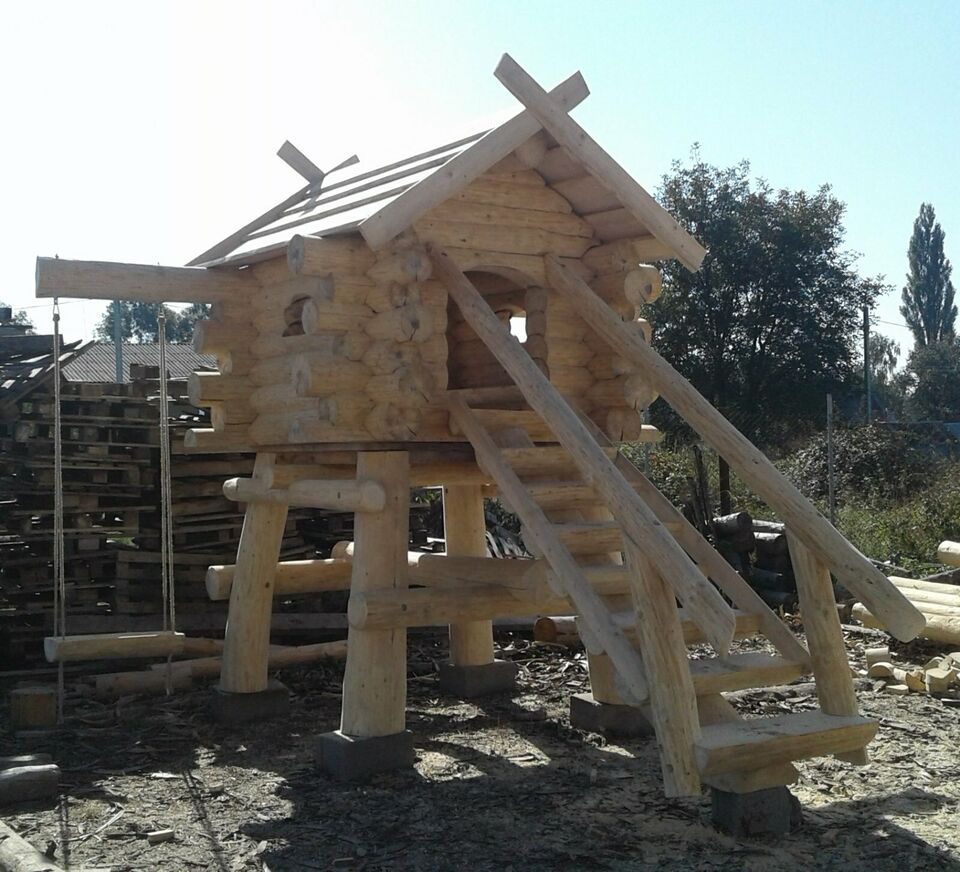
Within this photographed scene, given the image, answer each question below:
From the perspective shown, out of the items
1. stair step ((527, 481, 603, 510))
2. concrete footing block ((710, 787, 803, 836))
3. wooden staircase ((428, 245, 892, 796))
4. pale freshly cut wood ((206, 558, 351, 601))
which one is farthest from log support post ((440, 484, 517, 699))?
concrete footing block ((710, 787, 803, 836))

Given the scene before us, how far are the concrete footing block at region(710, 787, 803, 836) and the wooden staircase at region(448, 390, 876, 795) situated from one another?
0.49ft

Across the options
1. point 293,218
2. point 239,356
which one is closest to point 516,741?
point 239,356

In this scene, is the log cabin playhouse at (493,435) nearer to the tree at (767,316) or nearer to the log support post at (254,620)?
the log support post at (254,620)

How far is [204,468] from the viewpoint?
11.5 metres

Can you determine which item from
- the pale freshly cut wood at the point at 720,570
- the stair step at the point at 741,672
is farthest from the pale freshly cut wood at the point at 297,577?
Result: the stair step at the point at 741,672

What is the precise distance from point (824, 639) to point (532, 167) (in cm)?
372

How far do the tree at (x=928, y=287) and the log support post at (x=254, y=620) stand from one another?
56159mm

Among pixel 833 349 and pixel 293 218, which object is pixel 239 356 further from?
pixel 833 349

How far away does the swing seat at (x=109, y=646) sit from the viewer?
759 centimetres

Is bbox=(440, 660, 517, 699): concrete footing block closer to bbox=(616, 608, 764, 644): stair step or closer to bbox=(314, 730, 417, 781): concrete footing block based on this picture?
bbox=(314, 730, 417, 781): concrete footing block

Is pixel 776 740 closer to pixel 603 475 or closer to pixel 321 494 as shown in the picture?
pixel 603 475

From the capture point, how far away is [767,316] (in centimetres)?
2644

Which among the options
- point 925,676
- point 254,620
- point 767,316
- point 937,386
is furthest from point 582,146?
point 937,386

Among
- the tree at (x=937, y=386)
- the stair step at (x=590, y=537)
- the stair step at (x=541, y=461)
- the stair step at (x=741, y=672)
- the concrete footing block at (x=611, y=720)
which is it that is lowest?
the concrete footing block at (x=611, y=720)
